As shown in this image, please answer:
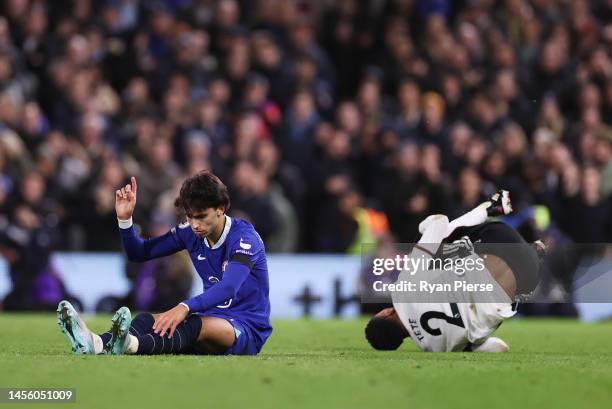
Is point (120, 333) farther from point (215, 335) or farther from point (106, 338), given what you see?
point (215, 335)

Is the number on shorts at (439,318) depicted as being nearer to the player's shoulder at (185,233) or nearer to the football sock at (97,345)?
the player's shoulder at (185,233)

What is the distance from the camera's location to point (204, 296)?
27.1 feet

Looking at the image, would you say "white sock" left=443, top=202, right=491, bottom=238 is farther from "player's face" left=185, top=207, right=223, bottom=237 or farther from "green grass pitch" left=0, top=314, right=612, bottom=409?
"player's face" left=185, top=207, right=223, bottom=237

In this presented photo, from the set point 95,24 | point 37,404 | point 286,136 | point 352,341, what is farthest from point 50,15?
point 37,404

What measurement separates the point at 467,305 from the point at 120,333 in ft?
9.97

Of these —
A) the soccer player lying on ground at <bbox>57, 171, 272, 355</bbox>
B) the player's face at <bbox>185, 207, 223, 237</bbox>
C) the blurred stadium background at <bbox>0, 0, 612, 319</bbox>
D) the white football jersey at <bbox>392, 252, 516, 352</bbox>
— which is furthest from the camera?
the blurred stadium background at <bbox>0, 0, 612, 319</bbox>

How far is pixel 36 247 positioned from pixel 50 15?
4.35 m

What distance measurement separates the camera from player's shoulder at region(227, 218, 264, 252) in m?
8.77

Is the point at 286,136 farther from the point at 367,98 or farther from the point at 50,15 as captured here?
the point at 50,15

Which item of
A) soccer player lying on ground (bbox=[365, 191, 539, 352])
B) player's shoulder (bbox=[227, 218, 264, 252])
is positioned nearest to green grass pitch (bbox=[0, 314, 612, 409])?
soccer player lying on ground (bbox=[365, 191, 539, 352])

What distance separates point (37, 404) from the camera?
6254mm

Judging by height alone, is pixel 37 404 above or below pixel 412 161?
below

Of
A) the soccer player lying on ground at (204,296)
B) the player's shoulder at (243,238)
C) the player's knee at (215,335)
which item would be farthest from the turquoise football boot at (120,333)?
the player's shoulder at (243,238)

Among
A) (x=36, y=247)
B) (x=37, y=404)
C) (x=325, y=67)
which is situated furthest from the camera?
(x=325, y=67)
